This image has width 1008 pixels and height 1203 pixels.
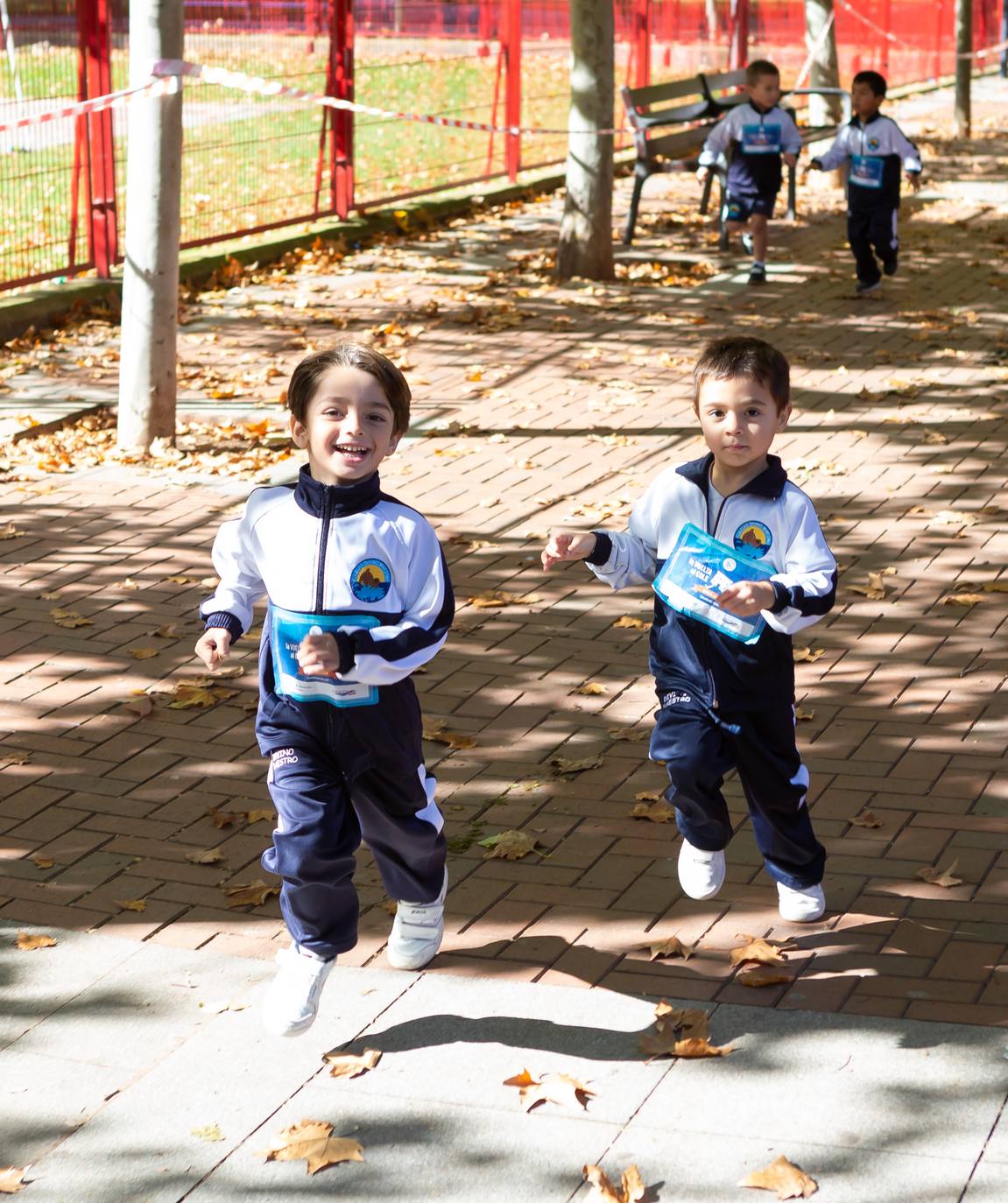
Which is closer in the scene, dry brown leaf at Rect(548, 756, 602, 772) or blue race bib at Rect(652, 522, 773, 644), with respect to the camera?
blue race bib at Rect(652, 522, 773, 644)

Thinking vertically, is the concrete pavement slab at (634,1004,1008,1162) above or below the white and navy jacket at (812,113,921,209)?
below

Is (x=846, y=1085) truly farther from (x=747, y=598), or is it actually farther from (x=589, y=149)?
(x=589, y=149)

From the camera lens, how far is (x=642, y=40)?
20391 millimetres

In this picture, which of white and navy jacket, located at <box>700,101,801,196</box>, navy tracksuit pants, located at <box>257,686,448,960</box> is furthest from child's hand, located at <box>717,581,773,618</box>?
white and navy jacket, located at <box>700,101,801,196</box>

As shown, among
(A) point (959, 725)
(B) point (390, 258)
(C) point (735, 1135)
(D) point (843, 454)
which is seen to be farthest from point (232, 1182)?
(B) point (390, 258)

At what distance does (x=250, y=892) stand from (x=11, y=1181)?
4.34ft

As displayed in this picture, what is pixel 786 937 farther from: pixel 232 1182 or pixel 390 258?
pixel 390 258

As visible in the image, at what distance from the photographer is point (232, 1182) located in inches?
132

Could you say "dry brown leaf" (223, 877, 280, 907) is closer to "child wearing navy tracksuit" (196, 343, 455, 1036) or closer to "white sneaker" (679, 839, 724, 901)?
"child wearing navy tracksuit" (196, 343, 455, 1036)

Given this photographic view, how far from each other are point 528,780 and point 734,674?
52.2 inches

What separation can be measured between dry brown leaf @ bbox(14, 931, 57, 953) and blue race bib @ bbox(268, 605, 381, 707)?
103cm

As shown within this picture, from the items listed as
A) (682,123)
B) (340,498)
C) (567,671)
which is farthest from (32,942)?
(682,123)

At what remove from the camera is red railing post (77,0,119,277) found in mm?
11648

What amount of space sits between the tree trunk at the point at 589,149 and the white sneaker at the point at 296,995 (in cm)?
952
